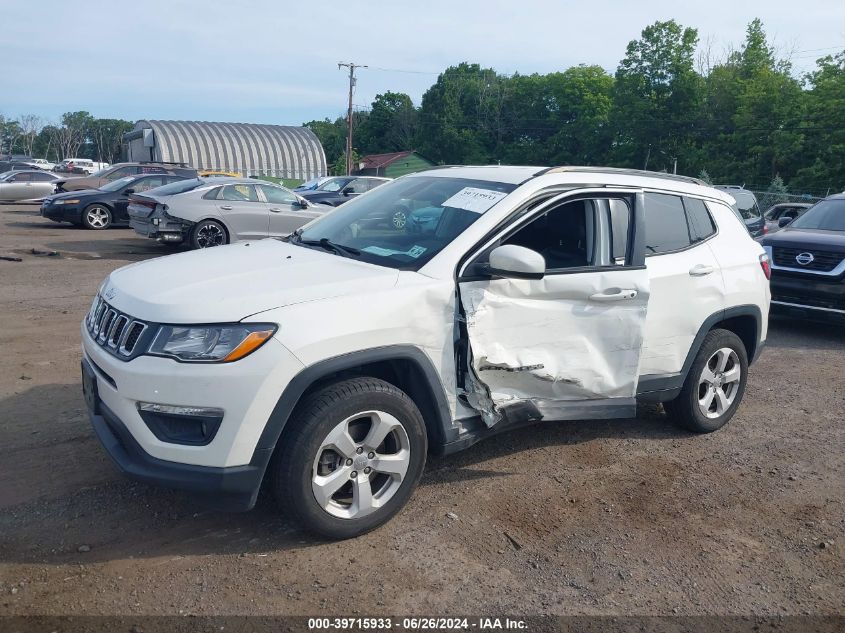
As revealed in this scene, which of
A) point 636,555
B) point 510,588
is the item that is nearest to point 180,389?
point 510,588

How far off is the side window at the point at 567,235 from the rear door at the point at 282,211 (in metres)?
10.5

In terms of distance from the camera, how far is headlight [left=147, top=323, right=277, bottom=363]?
327 centimetres

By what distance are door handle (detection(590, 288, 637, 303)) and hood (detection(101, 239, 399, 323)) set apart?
1.29 m

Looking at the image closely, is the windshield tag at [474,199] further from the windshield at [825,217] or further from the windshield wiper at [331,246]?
the windshield at [825,217]

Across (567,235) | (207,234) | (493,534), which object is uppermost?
(567,235)

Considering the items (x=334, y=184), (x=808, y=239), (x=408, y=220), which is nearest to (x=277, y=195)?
(x=334, y=184)

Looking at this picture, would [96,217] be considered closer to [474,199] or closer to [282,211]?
[282,211]

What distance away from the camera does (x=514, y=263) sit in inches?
152

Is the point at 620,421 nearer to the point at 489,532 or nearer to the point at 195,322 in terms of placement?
the point at 489,532

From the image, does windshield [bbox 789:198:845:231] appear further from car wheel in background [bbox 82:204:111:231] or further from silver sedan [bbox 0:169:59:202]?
silver sedan [bbox 0:169:59:202]

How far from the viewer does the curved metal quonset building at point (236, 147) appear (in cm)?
4950

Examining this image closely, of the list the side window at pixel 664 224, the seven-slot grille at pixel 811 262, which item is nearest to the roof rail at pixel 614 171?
the side window at pixel 664 224

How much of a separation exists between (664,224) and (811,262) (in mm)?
4842

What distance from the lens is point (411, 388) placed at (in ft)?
12.7
